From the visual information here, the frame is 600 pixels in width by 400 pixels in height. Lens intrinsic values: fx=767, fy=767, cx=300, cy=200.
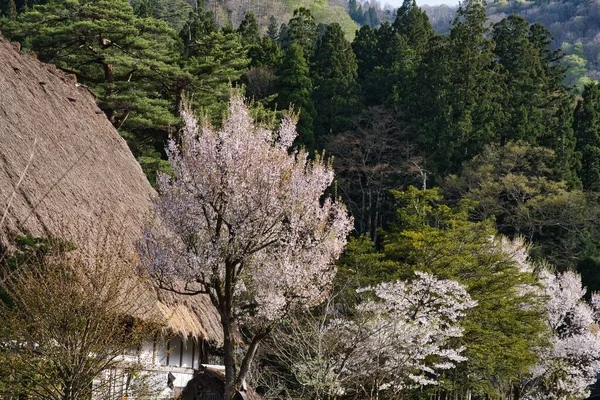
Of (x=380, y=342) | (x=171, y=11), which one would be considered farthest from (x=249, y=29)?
(x=380, y=342)

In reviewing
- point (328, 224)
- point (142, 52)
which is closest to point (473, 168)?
point (142, 52)

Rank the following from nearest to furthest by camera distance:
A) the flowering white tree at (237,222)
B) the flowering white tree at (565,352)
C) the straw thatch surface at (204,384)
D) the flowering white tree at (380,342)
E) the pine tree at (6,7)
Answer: the flowering white tree at (237,222) < the flowering white tree at (380,342) < the straw thatch surface at (204,384) < the flowering white tree at (565,352) < the pine tree at (6,7)

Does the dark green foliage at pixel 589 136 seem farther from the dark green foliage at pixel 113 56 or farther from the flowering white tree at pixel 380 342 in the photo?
the dark green foliage at pixel 113 56

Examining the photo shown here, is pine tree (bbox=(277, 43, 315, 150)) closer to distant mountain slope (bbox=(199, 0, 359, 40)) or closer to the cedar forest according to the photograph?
the cedar forest

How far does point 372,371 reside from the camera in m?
12.8

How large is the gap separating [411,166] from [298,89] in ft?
19.3

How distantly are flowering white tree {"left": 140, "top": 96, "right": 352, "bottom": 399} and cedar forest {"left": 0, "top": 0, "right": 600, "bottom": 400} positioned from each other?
1.02 ft

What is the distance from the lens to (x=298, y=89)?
32.7 metres

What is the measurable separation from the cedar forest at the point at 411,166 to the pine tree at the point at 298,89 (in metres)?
0.10

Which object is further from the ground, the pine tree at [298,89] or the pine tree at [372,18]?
the pine tree at [372,18]

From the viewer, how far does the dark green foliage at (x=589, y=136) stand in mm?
33250

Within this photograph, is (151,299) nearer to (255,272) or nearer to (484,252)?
(255,272)

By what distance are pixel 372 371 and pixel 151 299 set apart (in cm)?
405

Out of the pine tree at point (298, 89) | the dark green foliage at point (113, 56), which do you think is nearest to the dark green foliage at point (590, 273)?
the pine tree at point (298, 89)
